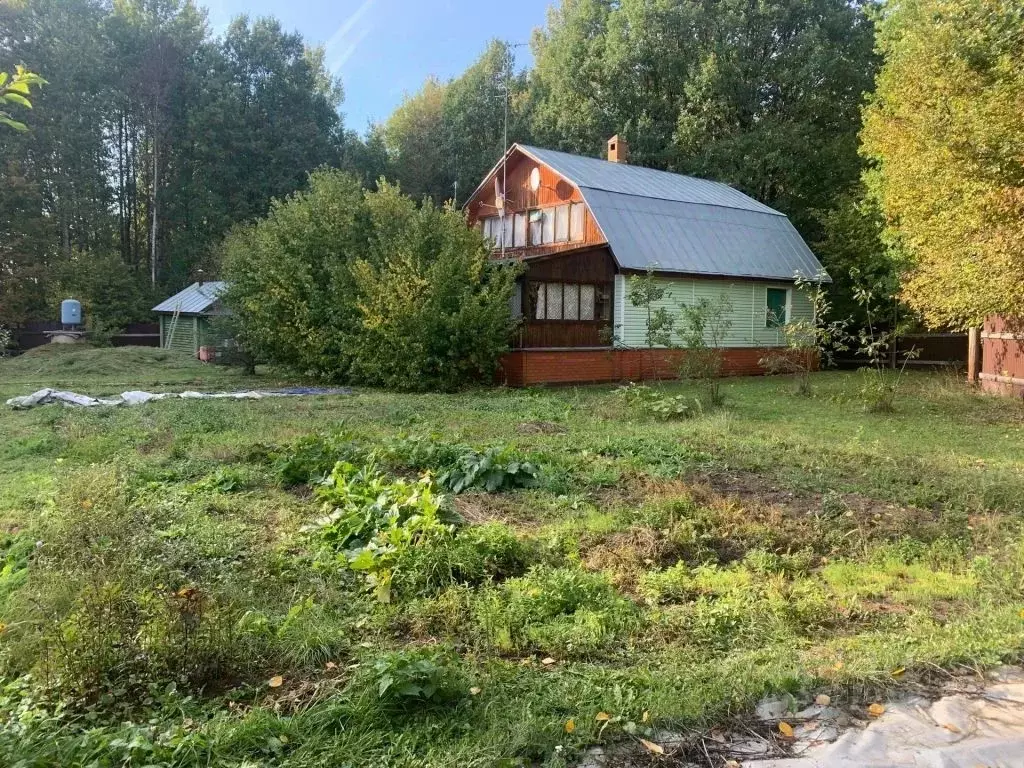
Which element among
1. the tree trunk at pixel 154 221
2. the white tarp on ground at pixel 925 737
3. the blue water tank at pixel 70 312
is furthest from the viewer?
the tree trunk at pixel 154 221

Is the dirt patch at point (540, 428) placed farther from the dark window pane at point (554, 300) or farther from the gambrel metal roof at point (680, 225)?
the gambrel metal roof at point (680, 225)

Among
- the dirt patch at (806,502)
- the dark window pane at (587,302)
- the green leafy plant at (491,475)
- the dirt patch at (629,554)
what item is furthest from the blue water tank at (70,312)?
the dirt patch at (629,554)

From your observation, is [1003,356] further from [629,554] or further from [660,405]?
[629,554]

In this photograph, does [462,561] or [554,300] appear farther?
[554,300]

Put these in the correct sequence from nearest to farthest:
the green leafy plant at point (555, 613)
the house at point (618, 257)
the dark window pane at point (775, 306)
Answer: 1. the green leafy plant at point (555, 613)
2. the house at point (618, 257)
3. the dark window pane at point (775, 306)

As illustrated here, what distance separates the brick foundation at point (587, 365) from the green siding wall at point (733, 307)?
0.53 m

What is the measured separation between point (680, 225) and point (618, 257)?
4.11m

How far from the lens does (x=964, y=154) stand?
11.6 metres

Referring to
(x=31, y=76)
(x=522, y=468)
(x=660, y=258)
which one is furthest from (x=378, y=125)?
(x=31, y=76)

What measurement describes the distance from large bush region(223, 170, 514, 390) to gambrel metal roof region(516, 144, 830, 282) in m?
4.82

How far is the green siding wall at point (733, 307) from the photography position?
1992 centimetres

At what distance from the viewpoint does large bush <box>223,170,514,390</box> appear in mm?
16875

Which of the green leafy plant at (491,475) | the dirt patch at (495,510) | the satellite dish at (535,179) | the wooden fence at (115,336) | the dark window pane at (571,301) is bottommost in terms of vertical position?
the dirt patch at (495,510)

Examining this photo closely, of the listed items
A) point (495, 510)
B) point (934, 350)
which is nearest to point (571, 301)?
point (495, 510)
